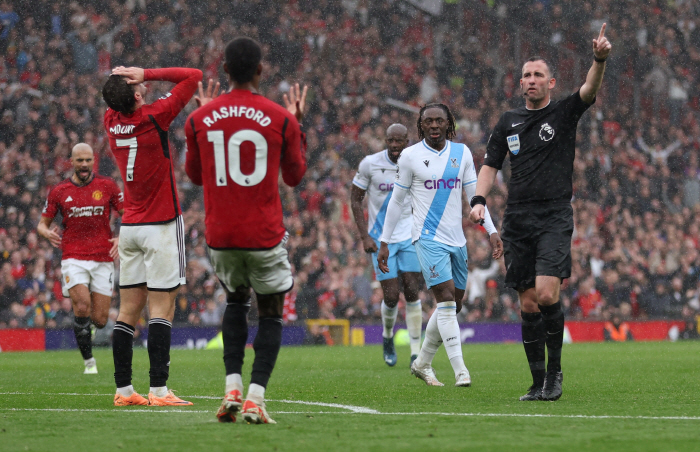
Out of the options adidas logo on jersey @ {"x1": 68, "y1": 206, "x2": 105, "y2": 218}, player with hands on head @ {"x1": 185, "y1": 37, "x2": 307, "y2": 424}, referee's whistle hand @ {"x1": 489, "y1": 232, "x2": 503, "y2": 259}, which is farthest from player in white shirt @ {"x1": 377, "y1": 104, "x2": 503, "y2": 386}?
adidas logo on jersey @ {"x1": 68, "y1": 206, "x2": 105, "y2": 218}

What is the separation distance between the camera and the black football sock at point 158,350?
666 centimetres

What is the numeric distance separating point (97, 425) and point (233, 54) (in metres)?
2.23

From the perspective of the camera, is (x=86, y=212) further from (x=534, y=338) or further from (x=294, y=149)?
(x=294, y=149)

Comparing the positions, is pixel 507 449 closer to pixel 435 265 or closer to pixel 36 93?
pixel 435 265

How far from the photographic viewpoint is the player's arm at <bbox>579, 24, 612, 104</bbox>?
641cm

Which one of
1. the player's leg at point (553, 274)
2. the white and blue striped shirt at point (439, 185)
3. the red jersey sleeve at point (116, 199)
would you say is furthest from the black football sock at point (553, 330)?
the red jersey sleeve at point (116, 199)

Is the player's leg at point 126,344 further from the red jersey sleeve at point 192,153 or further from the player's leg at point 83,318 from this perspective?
the player's leg at point 83,318

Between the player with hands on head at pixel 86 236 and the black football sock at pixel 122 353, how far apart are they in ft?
10.6

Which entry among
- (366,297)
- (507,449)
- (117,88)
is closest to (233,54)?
(117,88)

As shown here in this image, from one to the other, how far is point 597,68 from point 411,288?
16.2 ft

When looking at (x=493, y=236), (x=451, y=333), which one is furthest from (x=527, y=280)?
(x=451, y=333)

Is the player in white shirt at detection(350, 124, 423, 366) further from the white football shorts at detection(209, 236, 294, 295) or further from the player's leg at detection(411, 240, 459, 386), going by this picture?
the white football shorts at detection(209, 236, 294, 295)

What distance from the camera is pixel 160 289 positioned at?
675 cm

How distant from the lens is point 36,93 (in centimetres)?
2078
